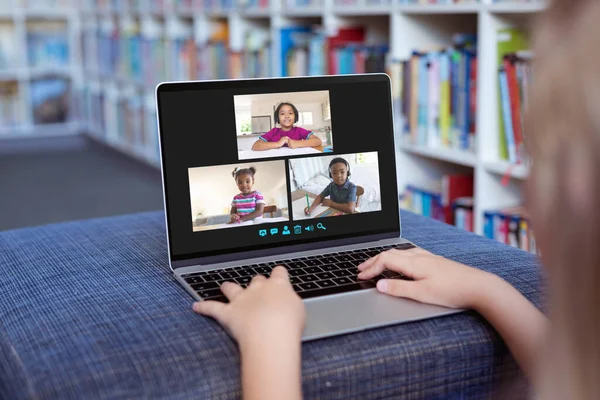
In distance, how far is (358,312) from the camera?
752 millimetres

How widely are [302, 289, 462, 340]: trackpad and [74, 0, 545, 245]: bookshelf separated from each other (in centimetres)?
21

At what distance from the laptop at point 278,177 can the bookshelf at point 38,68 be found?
4799mm

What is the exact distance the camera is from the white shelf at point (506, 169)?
1918 mm

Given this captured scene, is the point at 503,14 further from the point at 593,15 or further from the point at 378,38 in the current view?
the point at 593,15

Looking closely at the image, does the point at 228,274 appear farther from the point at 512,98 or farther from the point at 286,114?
the point at 512,98

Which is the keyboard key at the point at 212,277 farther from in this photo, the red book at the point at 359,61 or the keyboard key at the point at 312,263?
the red book at the point at 359,61

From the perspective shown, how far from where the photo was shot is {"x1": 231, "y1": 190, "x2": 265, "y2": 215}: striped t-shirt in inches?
36.6

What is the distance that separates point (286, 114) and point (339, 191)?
13 centimetres

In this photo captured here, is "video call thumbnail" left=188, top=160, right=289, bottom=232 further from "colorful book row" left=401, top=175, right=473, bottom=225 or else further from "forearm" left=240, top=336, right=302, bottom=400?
"colorful book row" left=401, top=175, right=473, bottom=225

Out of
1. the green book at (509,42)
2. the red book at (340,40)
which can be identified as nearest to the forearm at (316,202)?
the green book at (509,42)

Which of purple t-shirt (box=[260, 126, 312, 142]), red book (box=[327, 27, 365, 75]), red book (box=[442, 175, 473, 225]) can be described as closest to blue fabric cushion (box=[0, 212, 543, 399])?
purple t-shirt (box=[260, 126, 312, 142])

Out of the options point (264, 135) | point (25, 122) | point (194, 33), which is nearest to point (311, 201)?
point (264, 135)

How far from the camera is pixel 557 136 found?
1.34 ft

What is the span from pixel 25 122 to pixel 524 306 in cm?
532
